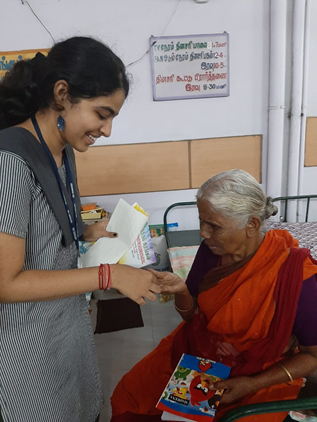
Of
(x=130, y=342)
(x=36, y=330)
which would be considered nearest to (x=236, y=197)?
(x=36, y=330)

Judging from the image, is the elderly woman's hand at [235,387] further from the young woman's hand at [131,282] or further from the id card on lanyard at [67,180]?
the id card on lanyard at [67,180]

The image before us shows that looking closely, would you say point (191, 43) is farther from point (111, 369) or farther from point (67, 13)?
point (111, 369)

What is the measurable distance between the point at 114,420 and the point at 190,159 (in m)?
2.61

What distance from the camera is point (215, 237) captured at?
146 cm

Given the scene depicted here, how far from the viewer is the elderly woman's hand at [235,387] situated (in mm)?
1262

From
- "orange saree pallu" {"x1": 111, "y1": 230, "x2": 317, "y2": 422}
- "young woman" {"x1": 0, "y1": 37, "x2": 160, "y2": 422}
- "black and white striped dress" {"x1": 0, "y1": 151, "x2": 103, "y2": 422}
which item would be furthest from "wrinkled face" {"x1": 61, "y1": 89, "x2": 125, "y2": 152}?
"orange saree pallu" {"x1": 111, "y1": 230, "x2": 317, "y2": 422}

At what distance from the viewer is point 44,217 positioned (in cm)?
106

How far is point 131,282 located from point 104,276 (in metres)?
0.10

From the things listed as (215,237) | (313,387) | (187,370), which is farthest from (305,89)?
(187,370)

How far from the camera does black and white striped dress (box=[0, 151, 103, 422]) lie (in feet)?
2.97

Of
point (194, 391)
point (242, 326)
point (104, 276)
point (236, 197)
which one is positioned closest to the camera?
point (104, 276)

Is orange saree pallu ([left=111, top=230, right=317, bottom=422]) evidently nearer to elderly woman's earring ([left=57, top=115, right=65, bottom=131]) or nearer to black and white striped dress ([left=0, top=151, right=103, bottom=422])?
black and white striped dress ([left=0, top=151, right=103, bottom=422])

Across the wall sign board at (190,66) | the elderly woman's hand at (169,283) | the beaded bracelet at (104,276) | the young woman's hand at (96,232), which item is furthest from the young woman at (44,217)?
the wall sign board at (190,66)

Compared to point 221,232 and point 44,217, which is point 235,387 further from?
point 44,217
